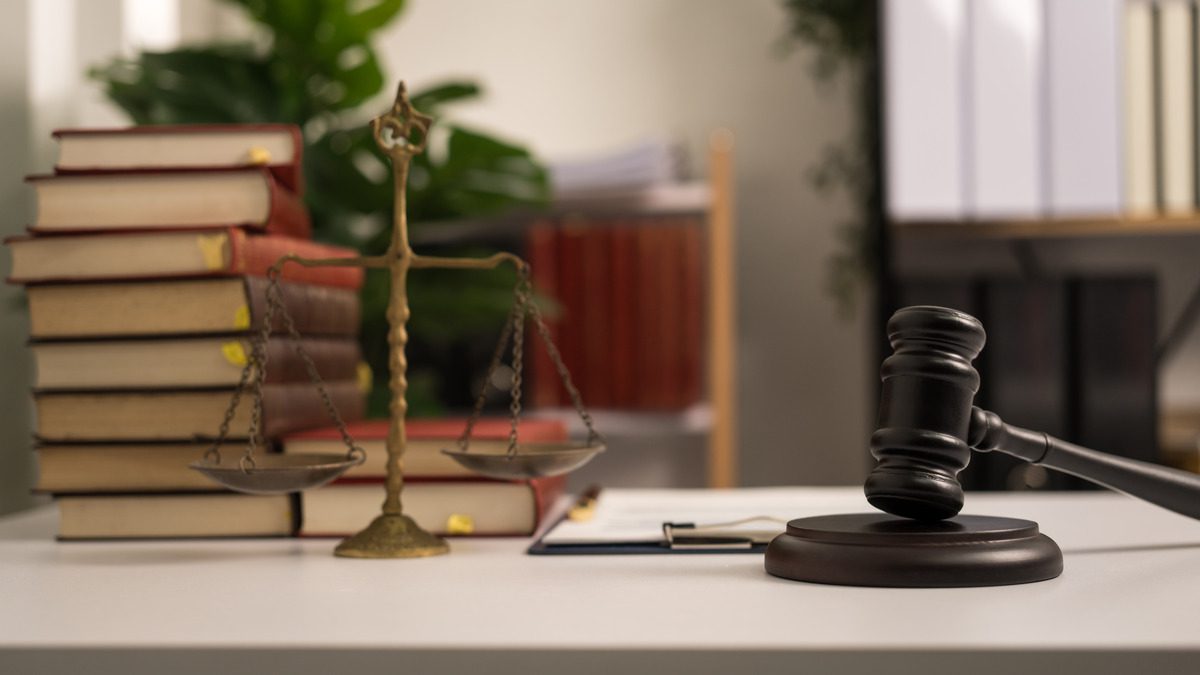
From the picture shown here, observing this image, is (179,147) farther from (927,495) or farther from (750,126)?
(750,126)

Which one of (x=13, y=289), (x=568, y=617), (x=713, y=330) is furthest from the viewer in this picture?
(x=713, y=330)

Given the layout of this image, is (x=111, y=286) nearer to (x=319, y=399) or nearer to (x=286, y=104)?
(x=319, y=399)

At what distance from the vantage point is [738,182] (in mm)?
2486

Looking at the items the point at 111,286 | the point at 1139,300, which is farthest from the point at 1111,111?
the point at 111,286

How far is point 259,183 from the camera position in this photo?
946mm

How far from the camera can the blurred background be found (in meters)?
1.75

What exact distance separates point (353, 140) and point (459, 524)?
3.43 feet

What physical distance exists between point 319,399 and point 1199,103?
153 centimetres

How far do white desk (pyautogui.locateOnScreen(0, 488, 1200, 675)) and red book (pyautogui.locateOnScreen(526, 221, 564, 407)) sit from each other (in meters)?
1.42

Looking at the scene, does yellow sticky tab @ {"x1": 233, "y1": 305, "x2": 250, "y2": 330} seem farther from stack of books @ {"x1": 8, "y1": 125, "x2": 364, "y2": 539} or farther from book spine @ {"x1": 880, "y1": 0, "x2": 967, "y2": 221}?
book spine @ {"x1": 880, "y1": 0, "x2": 967, "y2": 221}

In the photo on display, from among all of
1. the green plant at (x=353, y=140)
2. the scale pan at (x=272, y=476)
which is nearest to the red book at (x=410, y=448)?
the scale pan at (x=272, y=476)

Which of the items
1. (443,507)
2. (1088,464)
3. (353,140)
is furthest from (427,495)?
(353,140)

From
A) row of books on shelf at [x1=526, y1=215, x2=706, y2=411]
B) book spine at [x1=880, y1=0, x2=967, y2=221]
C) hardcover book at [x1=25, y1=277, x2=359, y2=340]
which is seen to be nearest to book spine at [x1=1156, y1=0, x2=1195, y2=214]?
book spine at [x1=880, y1=0, x2=967, y2=221]

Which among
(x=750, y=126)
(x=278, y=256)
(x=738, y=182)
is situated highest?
(x=750, y=126)
